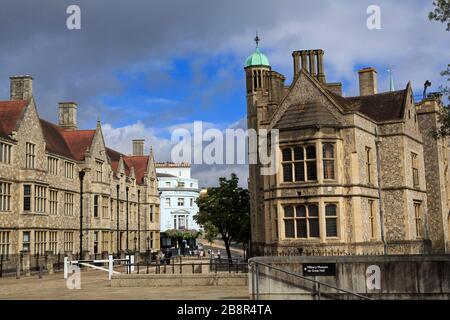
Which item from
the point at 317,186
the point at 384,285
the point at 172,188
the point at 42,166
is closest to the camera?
the point at 384,285

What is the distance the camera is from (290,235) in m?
31.6

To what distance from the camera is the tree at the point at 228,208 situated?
52.7 metres

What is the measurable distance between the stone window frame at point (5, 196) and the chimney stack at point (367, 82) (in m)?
27.9

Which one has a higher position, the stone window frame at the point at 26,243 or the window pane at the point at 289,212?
the window pane at the point at 289,212

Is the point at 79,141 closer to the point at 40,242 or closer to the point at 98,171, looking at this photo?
the point at 98,171

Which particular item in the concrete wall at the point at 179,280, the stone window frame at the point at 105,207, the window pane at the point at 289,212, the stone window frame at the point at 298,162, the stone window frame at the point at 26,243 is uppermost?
the stone window frame at the point at 298,162

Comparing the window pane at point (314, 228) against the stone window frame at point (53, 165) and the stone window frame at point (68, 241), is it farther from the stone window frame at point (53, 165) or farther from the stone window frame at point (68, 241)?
the stone window frame at point (68, 241)

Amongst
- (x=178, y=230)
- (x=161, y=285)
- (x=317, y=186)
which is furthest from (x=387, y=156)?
(x=178, y=230)

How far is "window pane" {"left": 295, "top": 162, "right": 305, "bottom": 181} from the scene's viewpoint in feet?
104

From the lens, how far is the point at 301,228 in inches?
1234

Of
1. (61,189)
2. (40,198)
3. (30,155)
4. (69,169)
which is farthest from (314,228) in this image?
(69,169)

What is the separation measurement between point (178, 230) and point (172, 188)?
1299cm

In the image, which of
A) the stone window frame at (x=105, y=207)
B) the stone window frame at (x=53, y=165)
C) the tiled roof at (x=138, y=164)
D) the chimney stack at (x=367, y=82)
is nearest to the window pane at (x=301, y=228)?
the chimney stack at (x=367, y=82)

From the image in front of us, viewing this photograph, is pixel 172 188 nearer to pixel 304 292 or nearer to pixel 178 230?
pixel 178 230
